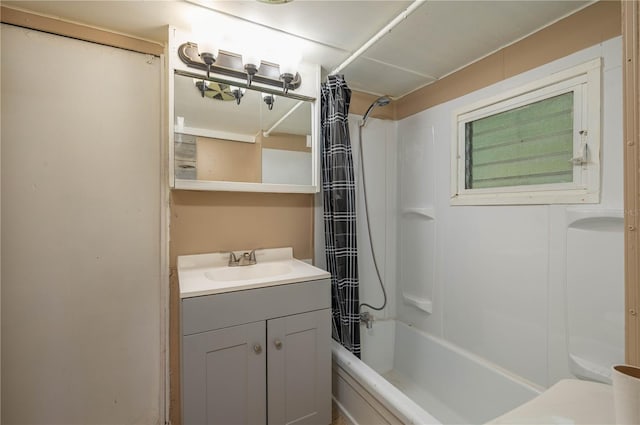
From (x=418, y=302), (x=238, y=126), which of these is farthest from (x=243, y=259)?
(x=418, y=302)

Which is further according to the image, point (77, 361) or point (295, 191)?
point (295, 191)

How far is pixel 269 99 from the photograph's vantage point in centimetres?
156

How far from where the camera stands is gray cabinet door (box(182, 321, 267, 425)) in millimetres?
1069

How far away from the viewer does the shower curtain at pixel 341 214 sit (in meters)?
1.62

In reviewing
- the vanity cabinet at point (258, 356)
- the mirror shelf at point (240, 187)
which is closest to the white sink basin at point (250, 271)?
the vanity cabinet at point (258, 356)

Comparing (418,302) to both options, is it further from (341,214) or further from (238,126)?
(238,126)

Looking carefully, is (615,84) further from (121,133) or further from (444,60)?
(121,133)

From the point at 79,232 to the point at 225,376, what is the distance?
0.96m

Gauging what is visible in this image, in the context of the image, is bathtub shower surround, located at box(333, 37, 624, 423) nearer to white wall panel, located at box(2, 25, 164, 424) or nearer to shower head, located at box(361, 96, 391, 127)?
shower head, located at box(361, 96, 391, 127)

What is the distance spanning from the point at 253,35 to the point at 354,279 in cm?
146

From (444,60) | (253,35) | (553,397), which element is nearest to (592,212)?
(553,397)

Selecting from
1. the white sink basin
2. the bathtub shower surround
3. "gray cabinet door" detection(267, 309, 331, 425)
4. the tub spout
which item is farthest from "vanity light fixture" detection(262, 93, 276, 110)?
the tub spout

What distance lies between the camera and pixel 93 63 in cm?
129

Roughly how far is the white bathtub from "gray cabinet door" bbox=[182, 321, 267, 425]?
473mm
